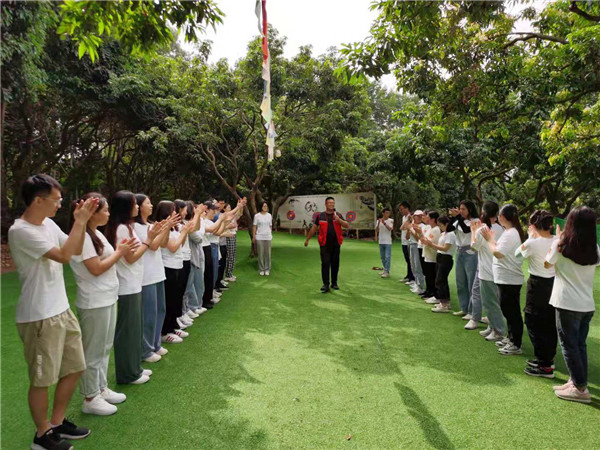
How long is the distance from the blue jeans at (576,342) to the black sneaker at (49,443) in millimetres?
3390

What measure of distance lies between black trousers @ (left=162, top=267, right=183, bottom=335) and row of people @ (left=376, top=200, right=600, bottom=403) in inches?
123

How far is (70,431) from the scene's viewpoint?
2.23 metres

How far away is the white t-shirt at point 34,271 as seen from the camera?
1931mm

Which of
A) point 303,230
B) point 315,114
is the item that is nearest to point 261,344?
point 315,114

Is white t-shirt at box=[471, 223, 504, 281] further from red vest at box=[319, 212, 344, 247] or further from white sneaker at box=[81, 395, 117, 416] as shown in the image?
white sneaker at box=[81, 395, 117, 416]

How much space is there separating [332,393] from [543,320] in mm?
1886

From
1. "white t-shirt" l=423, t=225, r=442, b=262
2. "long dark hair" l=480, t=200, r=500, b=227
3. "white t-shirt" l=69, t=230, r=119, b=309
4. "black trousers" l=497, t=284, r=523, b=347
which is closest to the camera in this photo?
"white t-shirt" l=69, t=230, r=119, b=309

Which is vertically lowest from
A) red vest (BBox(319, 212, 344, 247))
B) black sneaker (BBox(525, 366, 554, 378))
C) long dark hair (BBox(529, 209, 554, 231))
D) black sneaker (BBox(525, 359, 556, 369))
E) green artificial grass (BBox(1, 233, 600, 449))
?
green artificial grass (BBox(1, 233, 600, 449))

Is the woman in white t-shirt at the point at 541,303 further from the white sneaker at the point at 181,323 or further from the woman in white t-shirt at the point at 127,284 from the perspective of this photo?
the white sneaker at the point at 181,323

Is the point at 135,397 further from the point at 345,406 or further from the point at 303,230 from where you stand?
the point at 303,230

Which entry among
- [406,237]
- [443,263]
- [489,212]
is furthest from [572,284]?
[406,237]

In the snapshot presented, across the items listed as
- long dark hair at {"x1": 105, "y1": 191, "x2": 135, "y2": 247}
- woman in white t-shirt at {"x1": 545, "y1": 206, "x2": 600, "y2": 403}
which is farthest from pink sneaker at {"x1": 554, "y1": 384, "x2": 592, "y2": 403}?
long dark hair at {"x1": 105, "y1": 191, "x2": 135, "y2": 247}

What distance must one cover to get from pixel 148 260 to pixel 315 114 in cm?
682

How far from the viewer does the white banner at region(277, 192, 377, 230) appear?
16344 millimetres
